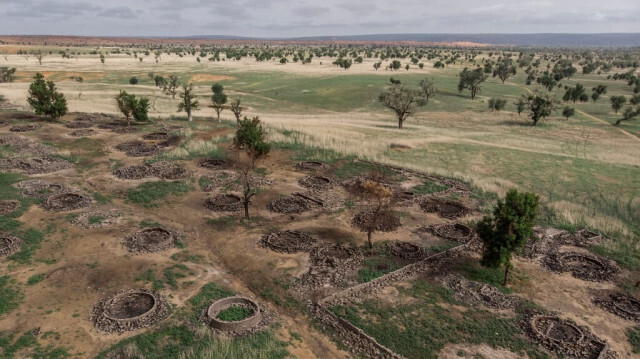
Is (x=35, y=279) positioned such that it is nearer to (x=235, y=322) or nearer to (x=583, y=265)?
(x=235, y=322)

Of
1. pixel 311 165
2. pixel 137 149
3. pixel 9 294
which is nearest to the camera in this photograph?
pixel 9 294

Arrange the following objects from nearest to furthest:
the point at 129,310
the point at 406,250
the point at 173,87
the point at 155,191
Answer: the point at 129,310, the point at 406,250, the point at 155,191, the point at 173,87

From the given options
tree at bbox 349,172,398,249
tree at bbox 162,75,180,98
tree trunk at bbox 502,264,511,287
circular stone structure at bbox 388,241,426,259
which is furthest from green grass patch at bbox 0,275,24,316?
tree at bbox 162,75,180,98

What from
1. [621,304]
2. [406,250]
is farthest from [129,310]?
[621,304]

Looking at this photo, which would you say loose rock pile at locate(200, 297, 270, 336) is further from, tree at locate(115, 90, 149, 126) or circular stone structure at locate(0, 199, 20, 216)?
tree at locate(115, 90, 149, 126)

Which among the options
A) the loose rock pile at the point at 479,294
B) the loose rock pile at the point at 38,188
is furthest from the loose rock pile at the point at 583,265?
the loose rock pile at the point at 38,188

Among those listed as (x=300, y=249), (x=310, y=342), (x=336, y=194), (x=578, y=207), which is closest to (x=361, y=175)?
(x=336, y=194)

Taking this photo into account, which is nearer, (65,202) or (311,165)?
(65,202)

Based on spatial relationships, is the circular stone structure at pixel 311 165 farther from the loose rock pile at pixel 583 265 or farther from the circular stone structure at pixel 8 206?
the circular stone structure at pixel 8 206
